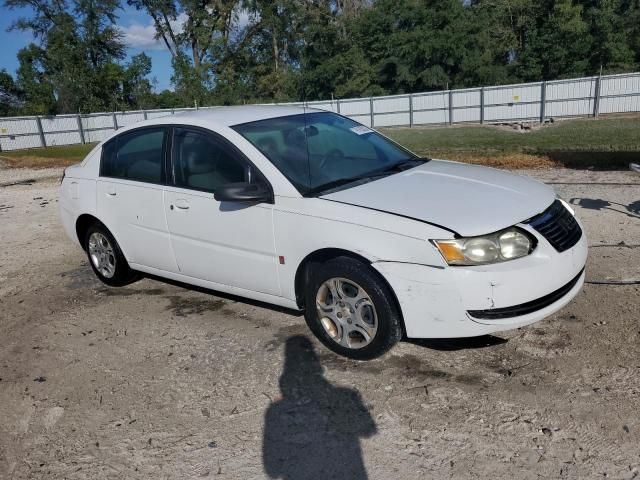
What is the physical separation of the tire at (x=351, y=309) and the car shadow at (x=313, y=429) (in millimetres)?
266

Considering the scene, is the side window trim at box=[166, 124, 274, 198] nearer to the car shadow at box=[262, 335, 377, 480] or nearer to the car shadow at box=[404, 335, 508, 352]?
the car shadow at box=[262, 335, 377, 480]

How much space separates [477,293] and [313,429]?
1.19 metres

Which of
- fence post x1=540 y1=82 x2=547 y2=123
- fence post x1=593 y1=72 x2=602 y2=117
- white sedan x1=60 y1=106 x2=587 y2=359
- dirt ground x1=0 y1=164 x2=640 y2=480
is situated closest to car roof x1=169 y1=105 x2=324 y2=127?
white sedan x1=60 y1=106 x2=587 y2=359

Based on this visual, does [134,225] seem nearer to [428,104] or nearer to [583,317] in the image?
[583,317]

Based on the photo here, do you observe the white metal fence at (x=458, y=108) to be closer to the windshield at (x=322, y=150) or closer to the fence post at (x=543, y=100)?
the fence post at (x=543, y=100)

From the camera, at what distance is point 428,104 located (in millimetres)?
32094

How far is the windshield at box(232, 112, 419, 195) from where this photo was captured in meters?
4.03

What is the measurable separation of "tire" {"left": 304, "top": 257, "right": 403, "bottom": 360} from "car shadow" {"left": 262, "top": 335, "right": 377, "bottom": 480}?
0.27 meters

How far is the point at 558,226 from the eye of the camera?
3.62 meters

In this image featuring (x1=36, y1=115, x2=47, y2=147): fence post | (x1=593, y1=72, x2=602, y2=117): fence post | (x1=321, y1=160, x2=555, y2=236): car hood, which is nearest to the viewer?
(x1=321, y1=160, x2=555, y2=236): car hood

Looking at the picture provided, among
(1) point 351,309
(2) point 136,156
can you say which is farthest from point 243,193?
(2) point 136,156

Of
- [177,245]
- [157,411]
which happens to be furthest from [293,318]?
[157,411]

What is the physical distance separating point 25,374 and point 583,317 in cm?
405

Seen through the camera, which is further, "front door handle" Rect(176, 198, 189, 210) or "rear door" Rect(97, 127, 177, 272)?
"rear door" Rect(97, 127, 177, 272)
